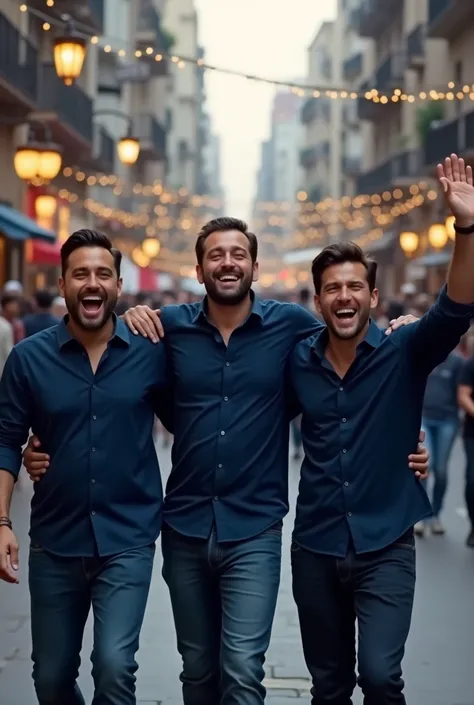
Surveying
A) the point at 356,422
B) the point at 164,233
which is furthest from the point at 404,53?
the point at 356,422

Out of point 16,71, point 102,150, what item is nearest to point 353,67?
point 102,150

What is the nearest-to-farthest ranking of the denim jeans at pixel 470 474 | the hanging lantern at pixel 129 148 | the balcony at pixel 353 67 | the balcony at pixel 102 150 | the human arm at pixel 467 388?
1. the human arm at pixel 467 388
2. the denim jeans at pixel 470 474
3. the hanging lantern at pixel 129 148
4. the balcony at pixel 102 150
5. the balcony at pixel 353 67

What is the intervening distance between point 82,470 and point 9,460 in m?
0.32

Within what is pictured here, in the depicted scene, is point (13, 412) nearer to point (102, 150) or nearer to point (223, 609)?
point (223, 609)

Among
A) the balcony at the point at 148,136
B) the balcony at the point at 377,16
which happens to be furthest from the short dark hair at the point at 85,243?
the balcony at the point at 148,136

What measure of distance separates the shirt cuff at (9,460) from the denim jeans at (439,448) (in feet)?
25.7

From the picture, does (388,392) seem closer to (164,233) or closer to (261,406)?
(261,406)

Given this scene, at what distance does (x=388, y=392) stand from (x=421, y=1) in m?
42.4

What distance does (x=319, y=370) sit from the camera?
551cm

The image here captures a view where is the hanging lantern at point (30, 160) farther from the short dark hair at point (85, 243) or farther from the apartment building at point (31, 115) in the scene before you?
the short dark hair at point (85, 243)

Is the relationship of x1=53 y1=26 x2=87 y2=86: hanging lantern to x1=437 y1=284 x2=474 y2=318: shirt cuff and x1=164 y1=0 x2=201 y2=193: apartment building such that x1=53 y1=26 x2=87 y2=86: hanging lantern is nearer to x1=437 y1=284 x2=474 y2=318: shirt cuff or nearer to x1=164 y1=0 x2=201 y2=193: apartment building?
x1=437 y1=284 x2=474 y2=318: shirt cuff

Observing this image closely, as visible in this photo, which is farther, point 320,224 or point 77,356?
point 320,224

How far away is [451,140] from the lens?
121ft

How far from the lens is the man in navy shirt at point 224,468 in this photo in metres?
5.48
